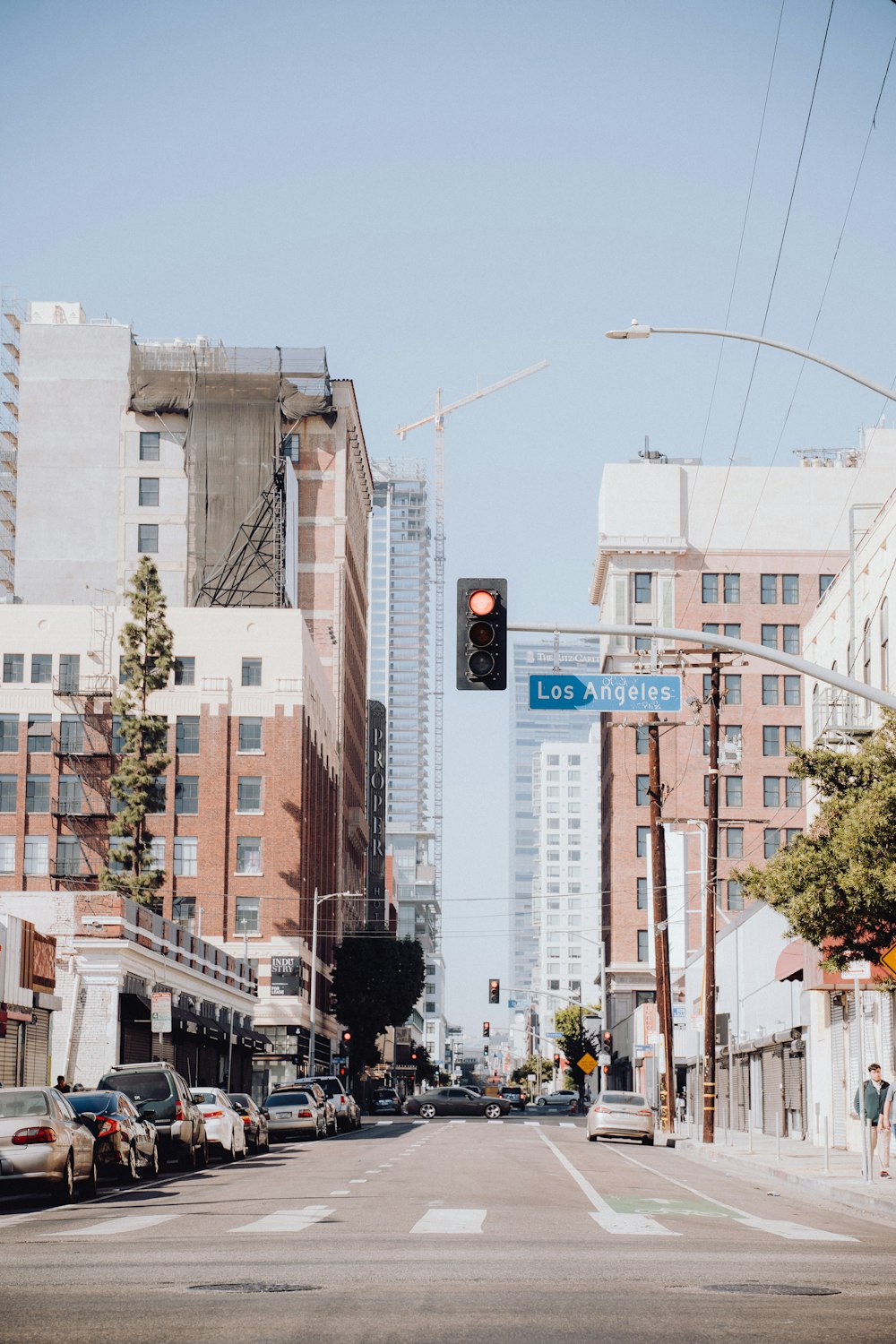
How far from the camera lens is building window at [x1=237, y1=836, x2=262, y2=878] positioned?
288 ft

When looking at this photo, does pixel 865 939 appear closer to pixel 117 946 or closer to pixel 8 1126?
pixel 8 1126

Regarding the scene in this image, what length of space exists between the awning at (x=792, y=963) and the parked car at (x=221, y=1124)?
13596 mm

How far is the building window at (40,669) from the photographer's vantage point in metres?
88.2

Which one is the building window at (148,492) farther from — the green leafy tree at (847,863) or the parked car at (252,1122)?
the green leafy tree at (847,863)

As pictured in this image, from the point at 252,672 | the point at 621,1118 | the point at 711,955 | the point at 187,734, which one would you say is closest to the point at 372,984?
the point at 187,734

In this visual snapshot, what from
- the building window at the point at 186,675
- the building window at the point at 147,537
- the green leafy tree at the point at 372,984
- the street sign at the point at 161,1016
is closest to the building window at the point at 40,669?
the building window at the point at 186,675

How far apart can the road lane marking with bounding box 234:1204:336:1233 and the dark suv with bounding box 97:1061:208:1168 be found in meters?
9.21

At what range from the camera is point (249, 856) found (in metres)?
88.0

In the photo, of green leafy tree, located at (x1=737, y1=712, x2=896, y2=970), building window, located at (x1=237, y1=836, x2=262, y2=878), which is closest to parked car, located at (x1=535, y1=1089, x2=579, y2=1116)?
building window, located at (x1=237, y1=836, x2=262, y2=878)

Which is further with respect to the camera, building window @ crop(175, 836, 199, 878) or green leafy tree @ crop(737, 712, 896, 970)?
building window @ crop(175, 836, 199, 878)

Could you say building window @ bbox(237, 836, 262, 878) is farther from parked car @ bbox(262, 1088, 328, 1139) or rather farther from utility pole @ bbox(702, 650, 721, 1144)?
utility pole @ bbox(702, 650, 721, 1144)

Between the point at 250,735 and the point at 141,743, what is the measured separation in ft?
47.9

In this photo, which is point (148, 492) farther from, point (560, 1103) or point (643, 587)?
point (560, 1103)

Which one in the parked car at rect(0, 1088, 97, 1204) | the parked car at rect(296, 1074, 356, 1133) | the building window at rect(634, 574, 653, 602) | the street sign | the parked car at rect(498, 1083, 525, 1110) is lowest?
the parked car at rect(498, 1083, 525, 1110)
